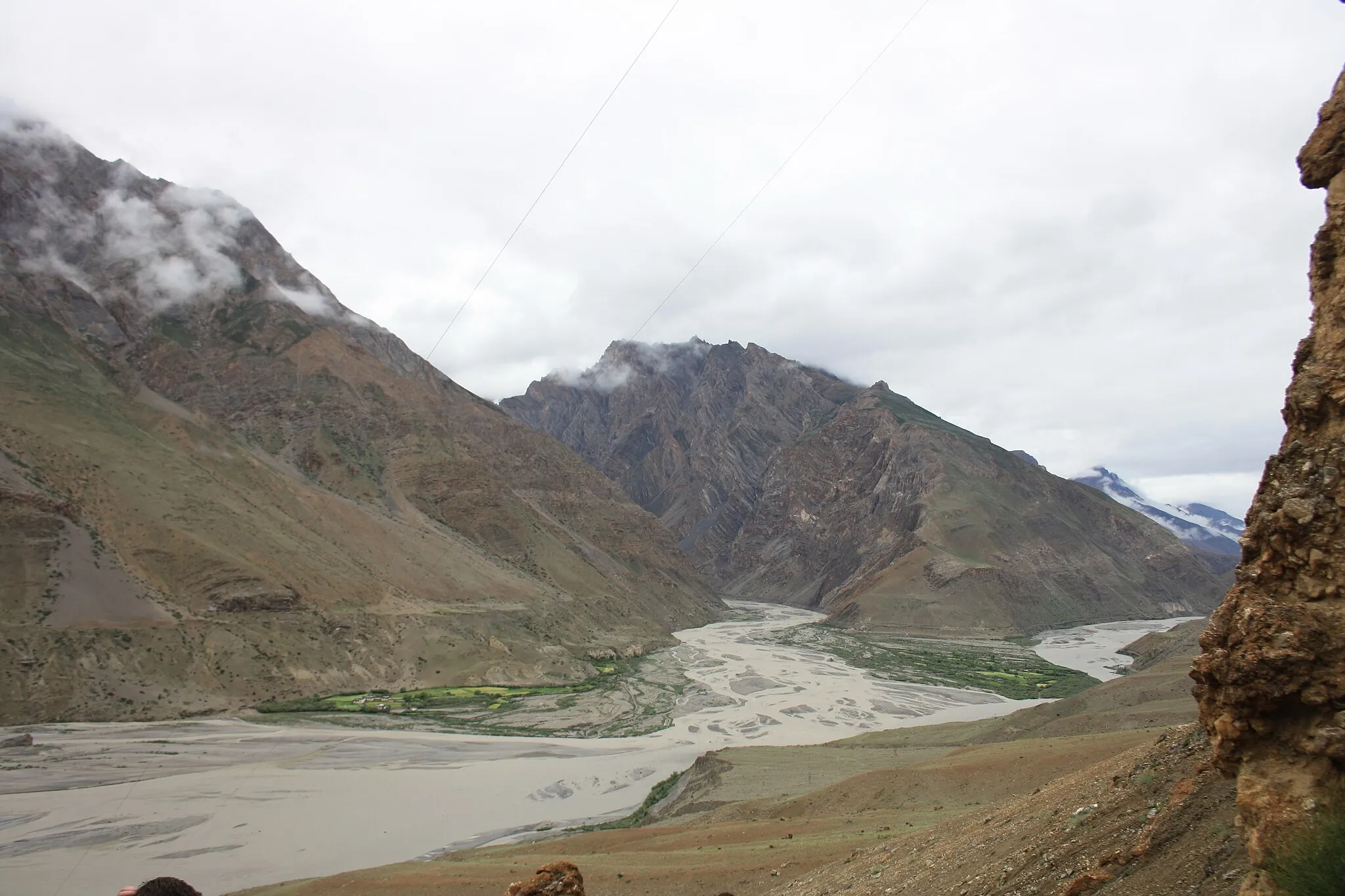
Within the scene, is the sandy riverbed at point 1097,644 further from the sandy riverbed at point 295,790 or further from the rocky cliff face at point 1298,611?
the rocky cliff face at point 1298,611

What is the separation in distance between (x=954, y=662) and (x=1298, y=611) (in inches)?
3373

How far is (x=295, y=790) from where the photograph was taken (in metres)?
36.5

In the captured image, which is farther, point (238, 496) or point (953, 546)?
point (953, 546)

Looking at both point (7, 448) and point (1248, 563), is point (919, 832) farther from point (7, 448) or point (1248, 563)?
point (7, 448)

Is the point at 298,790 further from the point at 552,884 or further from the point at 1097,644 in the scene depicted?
the point at 1097,644

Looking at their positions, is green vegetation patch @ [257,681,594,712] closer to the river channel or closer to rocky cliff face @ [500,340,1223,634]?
the river channel

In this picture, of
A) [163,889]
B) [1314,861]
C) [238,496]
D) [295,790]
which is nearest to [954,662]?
[295,790]

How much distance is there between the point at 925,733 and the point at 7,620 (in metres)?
56.3

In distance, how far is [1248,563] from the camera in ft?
27.0

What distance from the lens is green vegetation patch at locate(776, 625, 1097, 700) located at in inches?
2778

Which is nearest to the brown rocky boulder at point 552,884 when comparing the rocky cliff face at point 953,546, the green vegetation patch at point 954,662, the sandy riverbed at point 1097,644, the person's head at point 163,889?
the person's head at point 163,889

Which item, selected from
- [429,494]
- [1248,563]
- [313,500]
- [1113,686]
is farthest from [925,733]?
[429,494]

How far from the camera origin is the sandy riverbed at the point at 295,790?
27953mm

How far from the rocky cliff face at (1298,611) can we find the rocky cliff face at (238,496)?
56.9 meters
